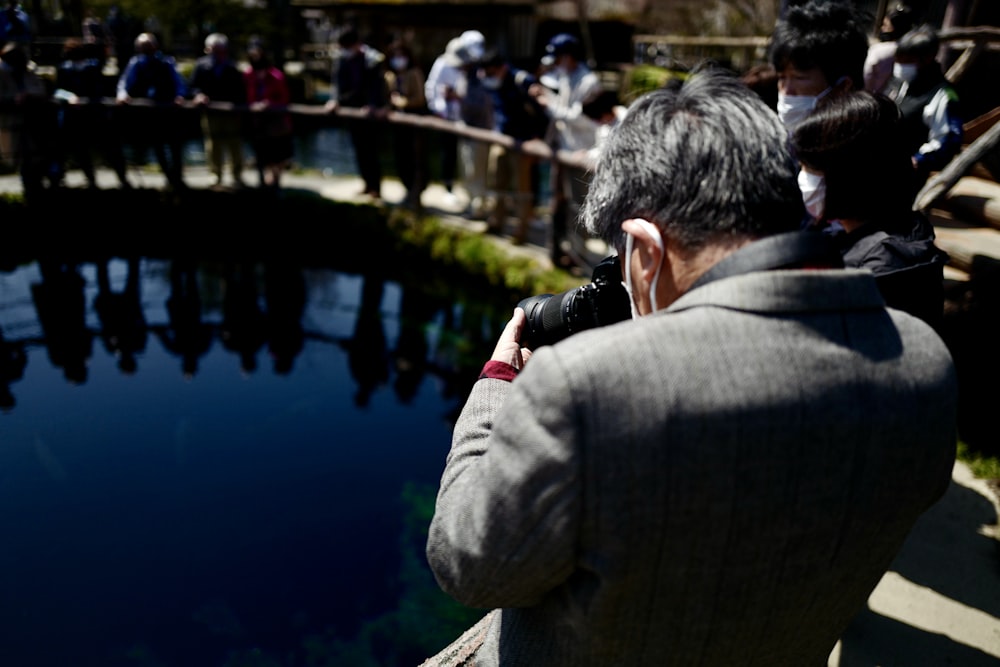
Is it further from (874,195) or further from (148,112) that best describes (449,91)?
(874,195)

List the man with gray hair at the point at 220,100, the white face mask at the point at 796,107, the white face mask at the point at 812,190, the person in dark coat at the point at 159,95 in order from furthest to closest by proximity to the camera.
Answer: the person in dark coat at the point at 159,95
the man with gray hair at the point at 220,100
the white face mask at the point at 796,107
the white face mask at the point at 812,190

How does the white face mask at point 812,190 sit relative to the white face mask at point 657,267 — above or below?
below

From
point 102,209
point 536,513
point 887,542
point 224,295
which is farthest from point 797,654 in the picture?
point 102,209

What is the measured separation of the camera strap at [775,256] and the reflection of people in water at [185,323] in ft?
18.5

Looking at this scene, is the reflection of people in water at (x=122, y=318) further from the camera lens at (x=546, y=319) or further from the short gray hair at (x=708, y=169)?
the short gray hair at (x=708, y=169)

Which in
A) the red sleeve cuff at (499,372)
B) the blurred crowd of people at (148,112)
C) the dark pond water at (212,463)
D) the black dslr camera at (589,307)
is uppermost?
the black dslr camera at (589,307)

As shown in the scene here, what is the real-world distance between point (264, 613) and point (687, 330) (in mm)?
3401

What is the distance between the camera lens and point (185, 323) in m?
6.75

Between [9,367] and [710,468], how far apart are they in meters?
6.42

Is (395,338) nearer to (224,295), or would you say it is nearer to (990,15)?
(224,295)

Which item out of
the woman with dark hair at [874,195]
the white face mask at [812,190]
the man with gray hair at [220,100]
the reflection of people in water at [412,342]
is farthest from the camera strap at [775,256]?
the man with gray hair at [220,100]

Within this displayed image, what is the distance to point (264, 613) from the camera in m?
3.67

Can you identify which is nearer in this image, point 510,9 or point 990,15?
point 990,15

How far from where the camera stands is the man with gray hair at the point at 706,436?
32.3 inches
